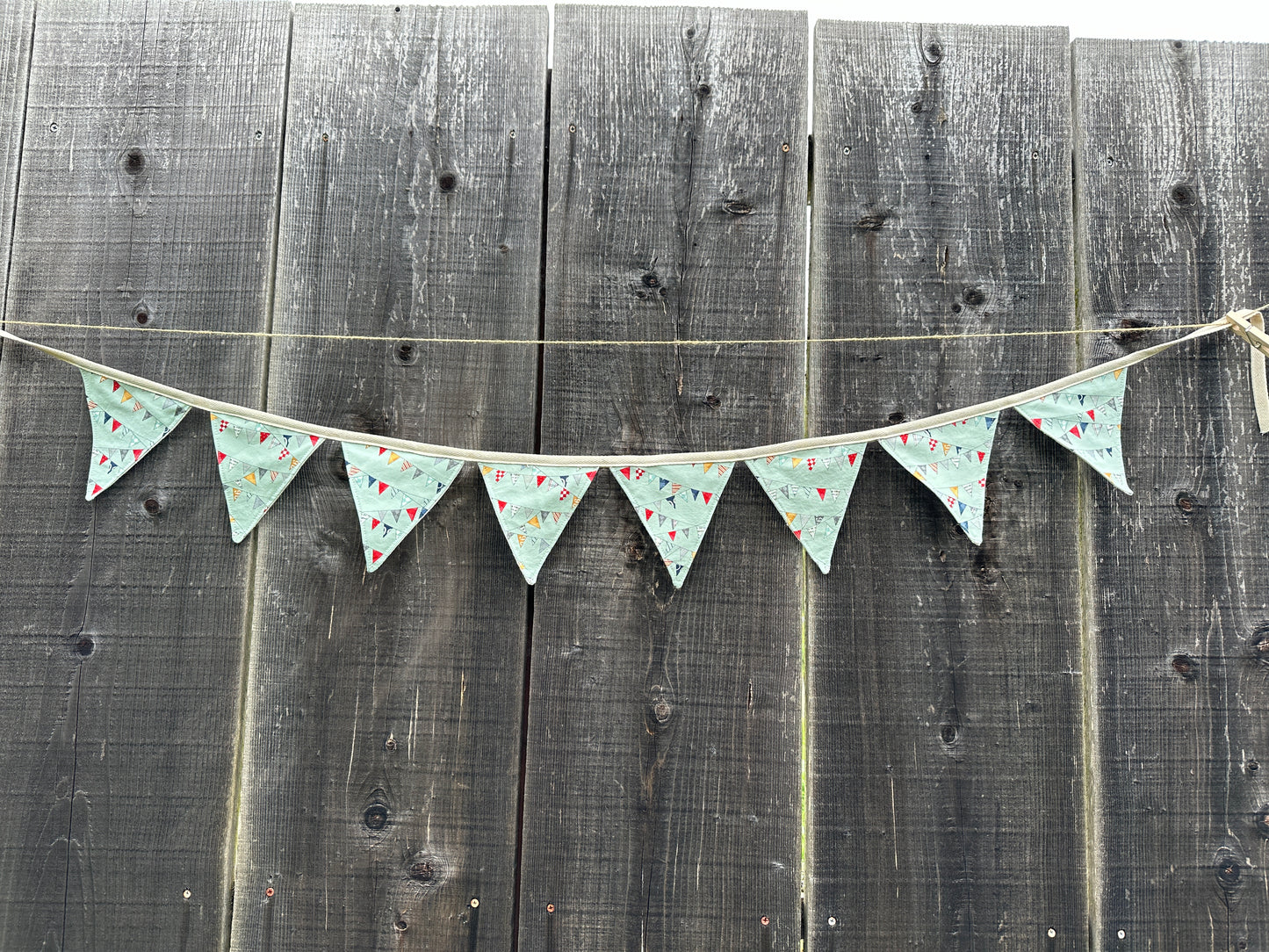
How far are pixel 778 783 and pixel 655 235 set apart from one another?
2.70ft

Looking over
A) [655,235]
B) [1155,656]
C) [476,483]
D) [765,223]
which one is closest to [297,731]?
[476,483]

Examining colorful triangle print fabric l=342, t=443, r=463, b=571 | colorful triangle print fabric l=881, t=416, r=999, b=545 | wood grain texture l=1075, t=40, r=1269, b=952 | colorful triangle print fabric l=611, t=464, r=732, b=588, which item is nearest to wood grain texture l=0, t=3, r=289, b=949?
colorful triangle print fabric l=342, t=443, r=463, b=571

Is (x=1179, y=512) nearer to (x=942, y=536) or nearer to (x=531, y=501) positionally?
(x=942, y=536)

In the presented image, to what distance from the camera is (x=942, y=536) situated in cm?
123

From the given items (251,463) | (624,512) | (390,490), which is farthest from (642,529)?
(251,463)

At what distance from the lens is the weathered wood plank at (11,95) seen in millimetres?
1302

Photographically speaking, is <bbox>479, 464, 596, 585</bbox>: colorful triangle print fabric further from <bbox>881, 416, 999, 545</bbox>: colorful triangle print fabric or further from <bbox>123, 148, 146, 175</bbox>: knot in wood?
<bbox>123, 148, 146, 175</bbox>: knot in wood

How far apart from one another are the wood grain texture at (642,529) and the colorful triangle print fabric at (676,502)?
37 millimetres

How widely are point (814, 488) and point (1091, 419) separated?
16.2 inches

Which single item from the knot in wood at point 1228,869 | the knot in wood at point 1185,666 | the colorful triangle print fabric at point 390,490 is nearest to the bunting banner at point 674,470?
the colorful triangle print fabric at point 390,490

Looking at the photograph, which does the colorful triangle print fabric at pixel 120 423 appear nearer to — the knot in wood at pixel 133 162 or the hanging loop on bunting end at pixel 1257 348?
the knot in wood at pixel 133 162

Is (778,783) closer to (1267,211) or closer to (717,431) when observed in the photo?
(717,431)

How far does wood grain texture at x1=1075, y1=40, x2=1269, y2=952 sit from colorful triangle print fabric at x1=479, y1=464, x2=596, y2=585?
2.51 ft

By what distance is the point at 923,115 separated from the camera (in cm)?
130
